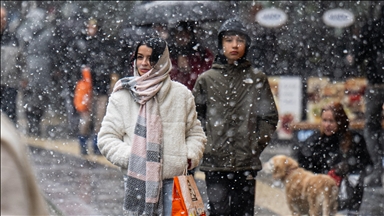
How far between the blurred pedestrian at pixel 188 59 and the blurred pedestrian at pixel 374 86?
2.20 metres

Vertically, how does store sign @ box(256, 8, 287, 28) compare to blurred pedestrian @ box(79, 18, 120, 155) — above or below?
above

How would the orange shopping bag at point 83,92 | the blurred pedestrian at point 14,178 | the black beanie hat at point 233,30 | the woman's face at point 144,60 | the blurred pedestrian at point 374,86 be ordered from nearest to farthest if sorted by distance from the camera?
the blurred pedestrian at point 14,178 < the woman's face at point 144,60 < the black beanie hat at point 233,30 < the blurred pedestrian at point 374,86 < the orange shopping bag at point 83,92

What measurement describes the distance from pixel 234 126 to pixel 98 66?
644 cm

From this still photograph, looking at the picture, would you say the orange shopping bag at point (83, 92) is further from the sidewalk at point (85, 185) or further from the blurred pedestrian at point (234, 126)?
the blurred pedestrian at point (234, 126)

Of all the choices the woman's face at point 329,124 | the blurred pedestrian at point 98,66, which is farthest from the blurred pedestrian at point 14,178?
the blurred pedestrian at point 98,66

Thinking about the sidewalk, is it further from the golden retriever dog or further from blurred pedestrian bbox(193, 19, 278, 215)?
blurred pedestrian bbox(193, 19, 278, 215)

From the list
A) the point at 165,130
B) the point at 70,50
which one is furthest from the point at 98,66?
the point at 165,130

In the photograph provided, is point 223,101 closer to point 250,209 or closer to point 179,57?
point 250,209

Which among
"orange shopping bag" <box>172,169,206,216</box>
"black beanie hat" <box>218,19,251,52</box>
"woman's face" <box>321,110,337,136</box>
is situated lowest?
"orange shopping bag" <box>172,169,206,216</box>

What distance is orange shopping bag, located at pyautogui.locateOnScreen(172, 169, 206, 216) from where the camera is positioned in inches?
200

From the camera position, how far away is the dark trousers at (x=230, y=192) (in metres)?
6.64

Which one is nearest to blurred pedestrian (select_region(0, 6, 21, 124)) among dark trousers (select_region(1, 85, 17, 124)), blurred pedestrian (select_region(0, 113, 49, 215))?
dark trousers (select_region(1, 85, 17, 124))

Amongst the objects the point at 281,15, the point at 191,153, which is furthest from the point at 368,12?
the point at 191,153

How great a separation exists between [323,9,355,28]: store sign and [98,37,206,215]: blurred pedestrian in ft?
20.6
